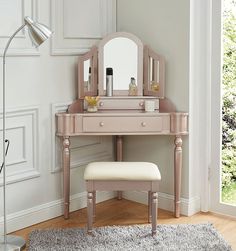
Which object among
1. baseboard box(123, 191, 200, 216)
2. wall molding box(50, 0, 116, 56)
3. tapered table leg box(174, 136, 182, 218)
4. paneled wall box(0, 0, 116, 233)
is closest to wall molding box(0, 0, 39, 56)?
paneled wall box(0, 0, 116, 233)

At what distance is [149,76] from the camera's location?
12.9 ft

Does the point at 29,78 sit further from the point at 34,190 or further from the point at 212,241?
the point at 212,241

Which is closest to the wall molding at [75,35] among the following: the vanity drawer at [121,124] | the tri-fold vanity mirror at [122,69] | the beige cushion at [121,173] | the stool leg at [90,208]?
the tri-fold vanity mirror at [122,69]

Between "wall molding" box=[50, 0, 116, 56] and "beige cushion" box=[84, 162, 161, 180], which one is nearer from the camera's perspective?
"beige cushion" box=[84, 162, 161, 180]

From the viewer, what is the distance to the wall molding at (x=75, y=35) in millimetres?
3680

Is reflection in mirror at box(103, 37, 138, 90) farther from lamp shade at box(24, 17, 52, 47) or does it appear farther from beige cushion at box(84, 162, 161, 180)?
lamp shade at box(24, 17, 52, 47)

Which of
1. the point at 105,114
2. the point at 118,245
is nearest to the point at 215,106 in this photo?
the point at 105,114

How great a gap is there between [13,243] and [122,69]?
1.45m

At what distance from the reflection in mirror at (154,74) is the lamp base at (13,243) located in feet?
4.69

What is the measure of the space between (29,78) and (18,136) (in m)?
0.39

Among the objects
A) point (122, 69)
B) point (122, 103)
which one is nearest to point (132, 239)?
point (122, 103)

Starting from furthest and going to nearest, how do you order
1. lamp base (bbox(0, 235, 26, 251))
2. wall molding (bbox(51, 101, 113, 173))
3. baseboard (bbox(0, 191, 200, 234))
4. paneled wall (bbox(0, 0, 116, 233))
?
1. wall molding (bbox(51, 101, 113, 173))
2. baseboard (bbox(0, 191, 200, 234))
3. paneled wall (bbox(0, 0, 116, 233))
4. lamp base (bbox(0, 235, 26, 251))

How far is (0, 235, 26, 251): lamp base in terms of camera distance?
10.4 ft

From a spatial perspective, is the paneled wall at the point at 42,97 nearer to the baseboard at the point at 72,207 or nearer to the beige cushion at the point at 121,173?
the baseboard at the point at 72,207
